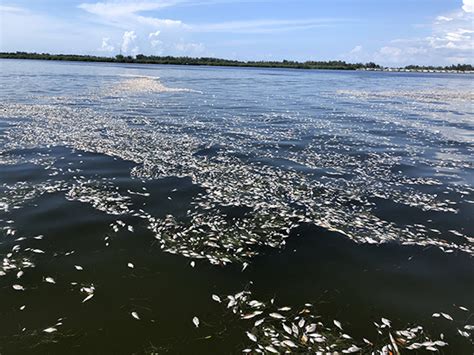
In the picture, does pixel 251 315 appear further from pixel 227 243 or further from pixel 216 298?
pixel 227 243

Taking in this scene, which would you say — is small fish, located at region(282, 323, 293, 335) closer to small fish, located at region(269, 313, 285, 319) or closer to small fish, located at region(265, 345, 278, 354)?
small fish, located at region(269, 313, 285, 319)

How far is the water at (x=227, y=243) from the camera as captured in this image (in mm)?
8242

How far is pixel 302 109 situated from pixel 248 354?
124 ft

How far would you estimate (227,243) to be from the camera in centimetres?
1191

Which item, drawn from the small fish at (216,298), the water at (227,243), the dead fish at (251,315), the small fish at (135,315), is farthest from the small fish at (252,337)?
the small fish at (135,315)

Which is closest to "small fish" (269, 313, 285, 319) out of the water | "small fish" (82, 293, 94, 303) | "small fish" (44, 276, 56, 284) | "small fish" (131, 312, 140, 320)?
the water

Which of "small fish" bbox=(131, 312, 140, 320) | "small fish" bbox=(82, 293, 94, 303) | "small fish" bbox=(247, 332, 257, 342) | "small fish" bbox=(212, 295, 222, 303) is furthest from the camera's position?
"small fish" bbox=(212, 295, 222, 303)

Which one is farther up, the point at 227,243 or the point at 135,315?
the point at 227,243

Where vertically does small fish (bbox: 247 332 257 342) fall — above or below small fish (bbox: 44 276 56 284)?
below

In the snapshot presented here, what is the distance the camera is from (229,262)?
427 inches

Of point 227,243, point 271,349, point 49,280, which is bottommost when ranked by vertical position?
point 271,349

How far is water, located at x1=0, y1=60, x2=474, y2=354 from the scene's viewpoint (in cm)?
824

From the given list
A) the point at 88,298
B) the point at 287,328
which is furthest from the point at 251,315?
the point at 88,298

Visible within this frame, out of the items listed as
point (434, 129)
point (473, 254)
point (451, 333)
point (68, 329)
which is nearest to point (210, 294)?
point (68, 329)
